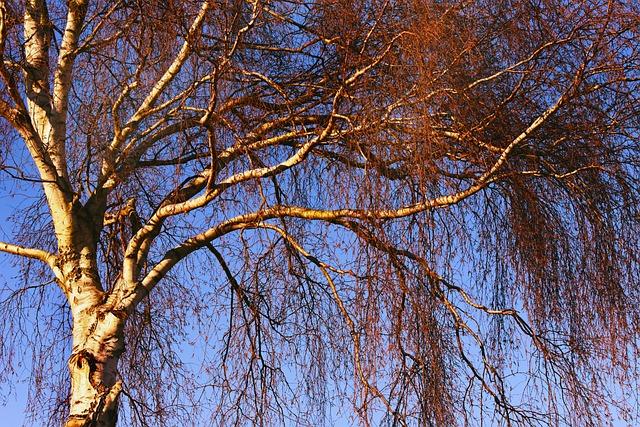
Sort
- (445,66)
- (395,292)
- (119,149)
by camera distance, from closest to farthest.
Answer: (395,292), (445,66), (119,149)

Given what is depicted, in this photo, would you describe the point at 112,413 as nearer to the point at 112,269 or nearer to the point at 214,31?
the point at 112,269

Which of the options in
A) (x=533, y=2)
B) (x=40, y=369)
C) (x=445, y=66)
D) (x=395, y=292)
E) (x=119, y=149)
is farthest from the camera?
(x=40, y=369)

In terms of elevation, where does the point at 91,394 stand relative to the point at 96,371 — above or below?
below

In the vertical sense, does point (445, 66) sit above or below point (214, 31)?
below

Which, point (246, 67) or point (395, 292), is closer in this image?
point (395, 292)

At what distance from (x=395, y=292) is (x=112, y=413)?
2260mm

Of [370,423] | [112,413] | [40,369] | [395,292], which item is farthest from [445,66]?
[40,369]

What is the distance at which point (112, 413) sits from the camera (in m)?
5.22

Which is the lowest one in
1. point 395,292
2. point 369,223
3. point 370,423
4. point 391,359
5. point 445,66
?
point 370,423

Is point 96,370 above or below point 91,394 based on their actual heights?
above

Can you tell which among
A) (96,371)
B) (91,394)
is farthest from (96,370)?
(91,394)

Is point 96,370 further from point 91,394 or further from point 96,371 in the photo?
point 91,394

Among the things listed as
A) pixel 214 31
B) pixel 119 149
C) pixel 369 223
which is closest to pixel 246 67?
pixel 214 31

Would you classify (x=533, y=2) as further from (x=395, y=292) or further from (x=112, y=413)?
(x=112, y=413)
